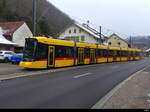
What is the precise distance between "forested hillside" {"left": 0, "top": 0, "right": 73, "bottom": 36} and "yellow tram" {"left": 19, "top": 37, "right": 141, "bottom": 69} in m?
29.2

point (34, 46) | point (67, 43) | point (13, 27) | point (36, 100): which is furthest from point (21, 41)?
point (36, 100)

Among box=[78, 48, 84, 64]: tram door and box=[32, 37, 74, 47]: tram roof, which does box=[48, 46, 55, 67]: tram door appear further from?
box=[78, 48, 84, 64]: tram door

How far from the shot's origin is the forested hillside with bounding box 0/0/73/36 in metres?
63.9

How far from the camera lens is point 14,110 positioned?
706 cm

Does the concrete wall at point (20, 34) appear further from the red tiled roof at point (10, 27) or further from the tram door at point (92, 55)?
the tram door at point (92, 55)

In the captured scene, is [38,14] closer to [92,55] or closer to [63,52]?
[92,55]

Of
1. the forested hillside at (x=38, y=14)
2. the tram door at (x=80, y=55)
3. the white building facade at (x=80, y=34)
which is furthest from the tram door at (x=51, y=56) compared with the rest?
the white building facade at (x=80, y=34)

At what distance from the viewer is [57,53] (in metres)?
22.9

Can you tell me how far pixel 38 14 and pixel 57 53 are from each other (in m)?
53.2

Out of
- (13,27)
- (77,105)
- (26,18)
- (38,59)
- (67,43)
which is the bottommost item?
(77,105)

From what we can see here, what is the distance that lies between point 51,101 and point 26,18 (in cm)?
6139

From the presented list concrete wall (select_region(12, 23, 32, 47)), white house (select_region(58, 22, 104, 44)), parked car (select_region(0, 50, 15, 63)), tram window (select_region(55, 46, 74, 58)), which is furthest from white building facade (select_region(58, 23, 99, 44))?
tram window (select_region(55, 46, 74, 58))

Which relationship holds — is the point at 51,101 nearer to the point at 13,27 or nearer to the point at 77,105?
the point at 77,105

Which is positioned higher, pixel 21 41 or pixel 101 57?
pixel 21 41
